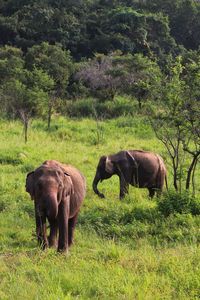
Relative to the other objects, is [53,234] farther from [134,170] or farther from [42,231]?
[134,170]

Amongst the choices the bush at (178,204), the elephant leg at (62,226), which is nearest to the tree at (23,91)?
the bush at (178,204)

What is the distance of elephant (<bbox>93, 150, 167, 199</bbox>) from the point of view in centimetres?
1106

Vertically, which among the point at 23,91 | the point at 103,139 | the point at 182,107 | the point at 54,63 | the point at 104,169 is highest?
the point at 182,107

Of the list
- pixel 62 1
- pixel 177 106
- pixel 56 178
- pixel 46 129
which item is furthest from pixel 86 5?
pixel 56 178

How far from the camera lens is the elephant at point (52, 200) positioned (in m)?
5.75

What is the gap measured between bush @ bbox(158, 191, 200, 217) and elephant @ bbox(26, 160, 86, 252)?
7.46ft

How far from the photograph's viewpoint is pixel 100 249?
6.34 meters

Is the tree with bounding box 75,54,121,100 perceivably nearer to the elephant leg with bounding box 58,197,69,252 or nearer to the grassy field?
the grassy field

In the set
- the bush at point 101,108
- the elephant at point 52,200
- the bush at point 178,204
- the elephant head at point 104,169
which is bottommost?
the bush at point 101,108

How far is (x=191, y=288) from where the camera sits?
14.5 feet

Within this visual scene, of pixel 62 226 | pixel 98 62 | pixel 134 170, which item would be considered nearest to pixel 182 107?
pixel 134 170

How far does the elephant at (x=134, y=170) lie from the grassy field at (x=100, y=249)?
0.35 metres

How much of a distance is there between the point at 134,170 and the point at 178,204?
9.10 ft

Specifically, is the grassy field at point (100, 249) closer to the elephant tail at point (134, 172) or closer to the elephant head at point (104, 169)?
the elephant tail at point (134, 172)
